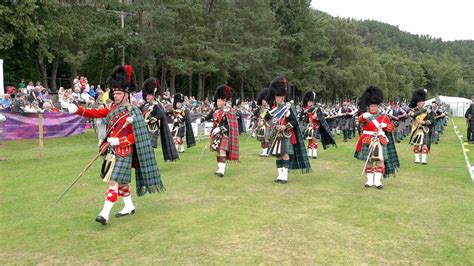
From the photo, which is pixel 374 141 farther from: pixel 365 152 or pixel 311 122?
pixel 311 122

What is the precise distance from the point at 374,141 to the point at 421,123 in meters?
4.13

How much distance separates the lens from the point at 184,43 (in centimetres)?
3391

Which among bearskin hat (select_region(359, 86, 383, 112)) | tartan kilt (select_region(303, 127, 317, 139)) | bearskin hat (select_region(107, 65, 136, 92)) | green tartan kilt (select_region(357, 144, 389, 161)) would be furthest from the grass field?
tartan kilt (select_region(303, 127, 317, 139))

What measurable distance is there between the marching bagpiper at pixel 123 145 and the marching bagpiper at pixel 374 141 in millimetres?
4444

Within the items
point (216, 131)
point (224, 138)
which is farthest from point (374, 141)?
point (216, 131)

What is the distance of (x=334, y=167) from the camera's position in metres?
12.0

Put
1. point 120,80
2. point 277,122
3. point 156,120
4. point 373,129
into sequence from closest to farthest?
point 120,80, point 373,129, point 277,122, point 156,120

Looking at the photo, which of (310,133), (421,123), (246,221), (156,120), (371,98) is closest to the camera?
(246,221)

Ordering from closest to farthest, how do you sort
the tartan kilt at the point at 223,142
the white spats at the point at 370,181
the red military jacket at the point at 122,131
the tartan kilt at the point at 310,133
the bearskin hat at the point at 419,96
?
the red military jacket at the point at 122,131
the white spats at the point at 370,181
the tartan kilt at the point at 223,142
the bearskin hat at the point at 419,96
the tartan kilt at the point at 310,133

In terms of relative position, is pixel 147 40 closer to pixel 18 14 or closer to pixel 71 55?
pixel 71 55

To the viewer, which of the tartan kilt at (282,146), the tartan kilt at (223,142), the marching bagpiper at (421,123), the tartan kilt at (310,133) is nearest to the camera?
the tartan kilt at (282,146)

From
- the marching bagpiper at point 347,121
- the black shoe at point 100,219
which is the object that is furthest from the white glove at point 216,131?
the marching bagpiper at point 347,121

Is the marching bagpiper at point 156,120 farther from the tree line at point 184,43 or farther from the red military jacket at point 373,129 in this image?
the tree line at point 184,43

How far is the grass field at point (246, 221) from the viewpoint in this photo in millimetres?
5238
